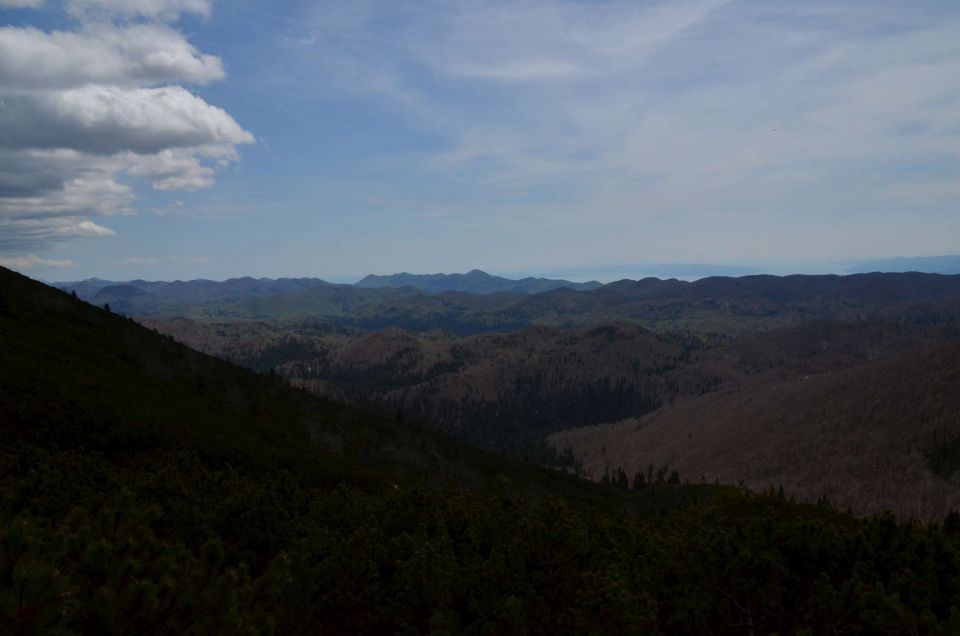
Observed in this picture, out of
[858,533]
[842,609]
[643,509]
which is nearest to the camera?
[842,609]

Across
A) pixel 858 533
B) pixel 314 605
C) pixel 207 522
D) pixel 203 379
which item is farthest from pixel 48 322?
pixel 858 533

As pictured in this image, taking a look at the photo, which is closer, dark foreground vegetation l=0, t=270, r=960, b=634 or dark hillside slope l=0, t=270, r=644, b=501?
dark foreground vegetation l=0, t=270, r=960, b=634

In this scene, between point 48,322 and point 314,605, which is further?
point 48,322

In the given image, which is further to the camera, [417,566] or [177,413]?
[177,413]

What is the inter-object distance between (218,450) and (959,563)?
6682cm

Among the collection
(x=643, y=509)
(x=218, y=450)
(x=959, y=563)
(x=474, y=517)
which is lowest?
(x=643, y=509)

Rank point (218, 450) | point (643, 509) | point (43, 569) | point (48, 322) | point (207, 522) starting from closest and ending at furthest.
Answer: point (43, 569)
point (207, 522)
point (218, 450)
point (48, 322)
point (643, 509)

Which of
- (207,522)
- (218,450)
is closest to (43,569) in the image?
(207,522)

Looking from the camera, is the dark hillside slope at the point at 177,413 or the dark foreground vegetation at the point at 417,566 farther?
the dark hillside slope at the point at 177,413

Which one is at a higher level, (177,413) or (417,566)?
(417,566)

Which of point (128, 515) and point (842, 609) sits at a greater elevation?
point (128, 515)

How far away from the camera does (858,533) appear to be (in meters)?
19.8

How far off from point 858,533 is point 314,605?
1887 centimetres

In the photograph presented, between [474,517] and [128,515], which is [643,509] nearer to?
[474,517]
